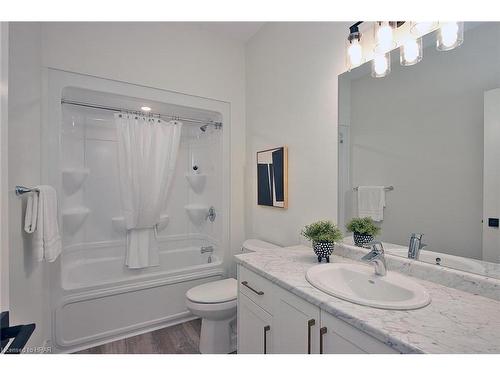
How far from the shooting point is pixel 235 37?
2475mm

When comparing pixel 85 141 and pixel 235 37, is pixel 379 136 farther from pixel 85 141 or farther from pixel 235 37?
pixel 85 141

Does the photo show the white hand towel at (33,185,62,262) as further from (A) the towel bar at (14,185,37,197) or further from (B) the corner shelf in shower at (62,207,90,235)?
(B) the corner shelf in shower at (62,207,90,235)

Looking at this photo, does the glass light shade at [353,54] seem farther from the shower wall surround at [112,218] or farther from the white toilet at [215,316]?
the white toilet at [215,316]

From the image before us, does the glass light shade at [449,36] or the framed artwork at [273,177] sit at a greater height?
the glass light shade at [449,36]

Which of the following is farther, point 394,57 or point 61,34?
point 61,34

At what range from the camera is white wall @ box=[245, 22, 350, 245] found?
1599 mm

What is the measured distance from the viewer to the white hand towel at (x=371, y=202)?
4.38 feet

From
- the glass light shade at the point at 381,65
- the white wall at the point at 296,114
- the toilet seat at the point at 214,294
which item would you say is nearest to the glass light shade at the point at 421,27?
the glass light shade at the point at 381,65

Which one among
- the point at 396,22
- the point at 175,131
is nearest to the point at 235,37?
the point at 175,131

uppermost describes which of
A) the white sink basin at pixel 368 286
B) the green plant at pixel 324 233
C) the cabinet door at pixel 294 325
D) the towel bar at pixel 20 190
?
the towel bar at pixel 20 190

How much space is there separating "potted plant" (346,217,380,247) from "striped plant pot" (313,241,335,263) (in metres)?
0.20

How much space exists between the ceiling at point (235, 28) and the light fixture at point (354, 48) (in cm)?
120

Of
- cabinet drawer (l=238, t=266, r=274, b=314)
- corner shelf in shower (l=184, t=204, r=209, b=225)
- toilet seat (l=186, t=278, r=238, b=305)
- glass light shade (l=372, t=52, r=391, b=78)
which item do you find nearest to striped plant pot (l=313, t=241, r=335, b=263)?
cabinet drawer (l=238, t=266, r=274, b=314)
